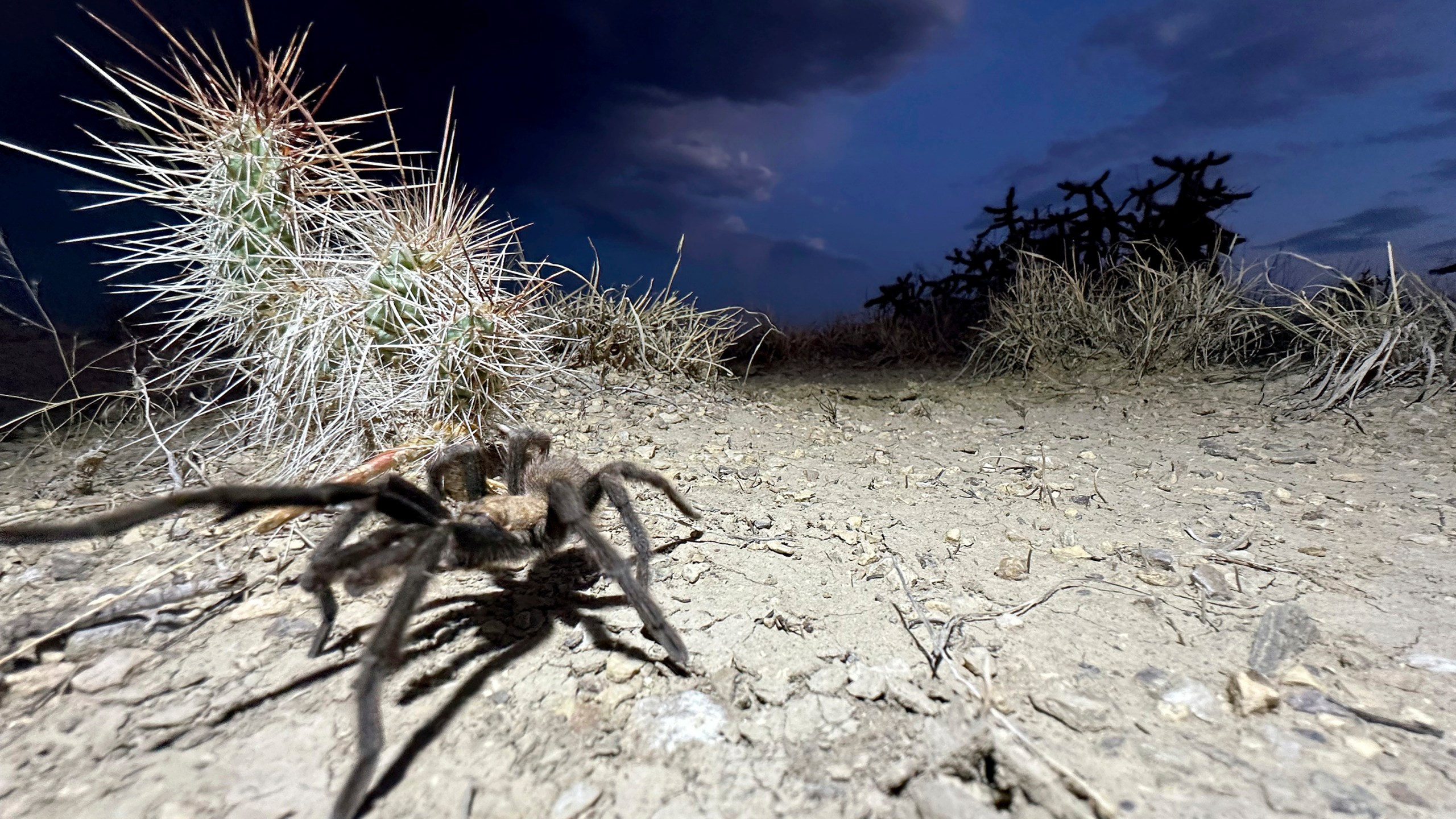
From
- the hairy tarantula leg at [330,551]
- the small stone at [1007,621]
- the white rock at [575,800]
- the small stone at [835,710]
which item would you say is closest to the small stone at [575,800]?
the white rock at [575,800]

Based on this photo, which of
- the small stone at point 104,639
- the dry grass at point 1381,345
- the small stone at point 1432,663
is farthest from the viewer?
the dry grass at point 1381,345

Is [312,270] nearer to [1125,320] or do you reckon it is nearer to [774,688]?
[774,688]

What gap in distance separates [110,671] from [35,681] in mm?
126

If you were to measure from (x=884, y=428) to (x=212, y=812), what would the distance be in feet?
8.83

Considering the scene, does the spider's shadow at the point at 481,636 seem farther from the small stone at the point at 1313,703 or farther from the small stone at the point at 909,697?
the small stone at the point at 1313,703

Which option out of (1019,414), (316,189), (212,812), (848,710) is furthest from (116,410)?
(1019,414)

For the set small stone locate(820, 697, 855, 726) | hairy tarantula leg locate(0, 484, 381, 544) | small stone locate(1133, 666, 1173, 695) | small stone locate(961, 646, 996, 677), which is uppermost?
hairy tarantula leg locate(0, 484, 381, 544)

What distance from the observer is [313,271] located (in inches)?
75.5

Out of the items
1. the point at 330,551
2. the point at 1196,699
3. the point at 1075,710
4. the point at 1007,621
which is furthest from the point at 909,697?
the point at 330,551

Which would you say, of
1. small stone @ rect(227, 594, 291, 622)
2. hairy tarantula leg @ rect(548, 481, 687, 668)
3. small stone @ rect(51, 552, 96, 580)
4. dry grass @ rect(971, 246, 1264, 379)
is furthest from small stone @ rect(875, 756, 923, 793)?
dry grass @ rect(971, 246, 1264, 379)

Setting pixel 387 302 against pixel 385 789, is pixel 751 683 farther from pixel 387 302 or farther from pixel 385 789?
pixel 387 302

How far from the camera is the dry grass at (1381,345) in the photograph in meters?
2.89

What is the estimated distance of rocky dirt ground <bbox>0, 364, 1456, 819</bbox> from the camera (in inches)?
39.8

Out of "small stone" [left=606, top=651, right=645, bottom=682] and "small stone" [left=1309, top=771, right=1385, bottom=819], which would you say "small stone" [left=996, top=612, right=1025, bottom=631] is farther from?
"small stone" [left=606, top=651, right=645, bottom=682]
